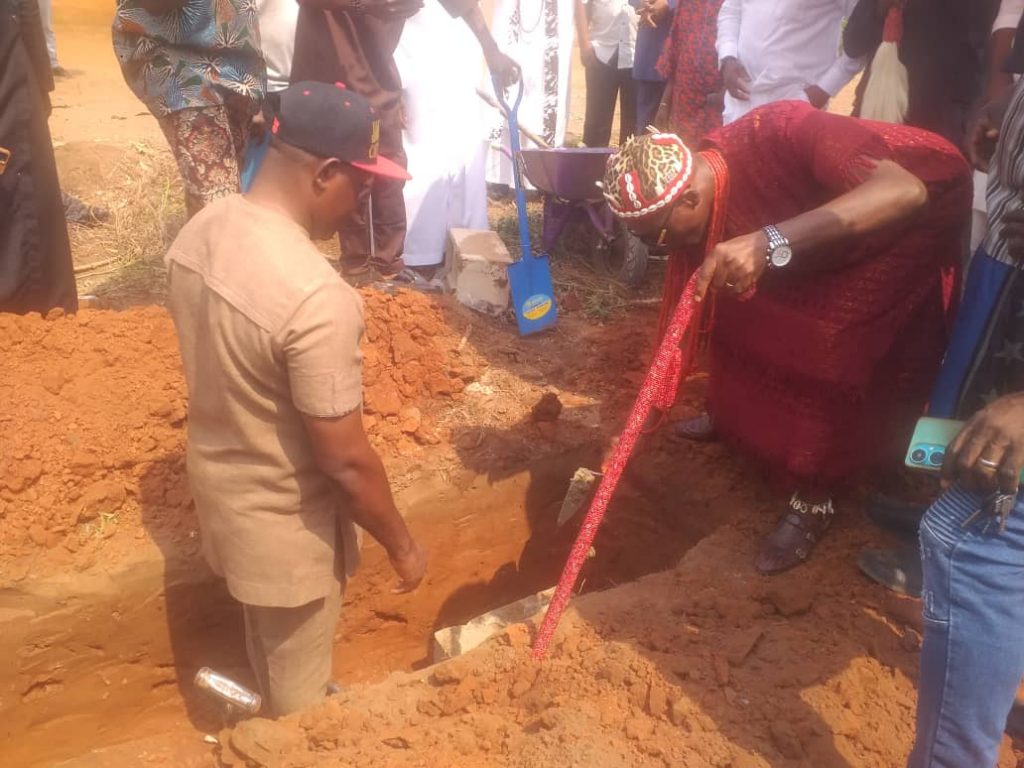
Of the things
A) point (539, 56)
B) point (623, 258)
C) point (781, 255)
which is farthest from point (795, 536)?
point (539, 56)

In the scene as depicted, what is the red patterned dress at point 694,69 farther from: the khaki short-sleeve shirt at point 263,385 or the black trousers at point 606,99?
the khaki short-sleeve shirt at point 263,385

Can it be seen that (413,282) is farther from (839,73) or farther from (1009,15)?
(1009,15)

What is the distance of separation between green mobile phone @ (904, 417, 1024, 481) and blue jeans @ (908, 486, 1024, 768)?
14 cm

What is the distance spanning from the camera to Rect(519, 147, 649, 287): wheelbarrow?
5539 mm

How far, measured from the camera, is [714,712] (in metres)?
2.45

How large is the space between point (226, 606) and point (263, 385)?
1609 mm

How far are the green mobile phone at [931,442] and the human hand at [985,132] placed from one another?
1.26 metres

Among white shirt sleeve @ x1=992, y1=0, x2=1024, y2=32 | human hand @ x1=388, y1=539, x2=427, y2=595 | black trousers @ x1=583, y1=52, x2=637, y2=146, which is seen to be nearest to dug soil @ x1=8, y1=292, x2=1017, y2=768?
human hand @ x1=388, y1=539, x2=427, y2=595

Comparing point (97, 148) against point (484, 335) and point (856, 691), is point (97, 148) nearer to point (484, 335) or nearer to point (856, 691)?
point (484, 335)

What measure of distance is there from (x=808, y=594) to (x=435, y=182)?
3.80m

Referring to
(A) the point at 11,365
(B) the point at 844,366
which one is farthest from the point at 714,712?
(A) the point at 11,365

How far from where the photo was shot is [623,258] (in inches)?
246

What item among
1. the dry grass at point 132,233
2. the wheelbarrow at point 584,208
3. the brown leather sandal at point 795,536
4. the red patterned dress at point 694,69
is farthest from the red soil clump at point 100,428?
the red patterned dress at point 694,69

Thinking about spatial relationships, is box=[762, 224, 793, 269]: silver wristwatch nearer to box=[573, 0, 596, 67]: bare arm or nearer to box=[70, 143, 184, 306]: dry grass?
box=[70, 143, 184, 306]: dry grass
